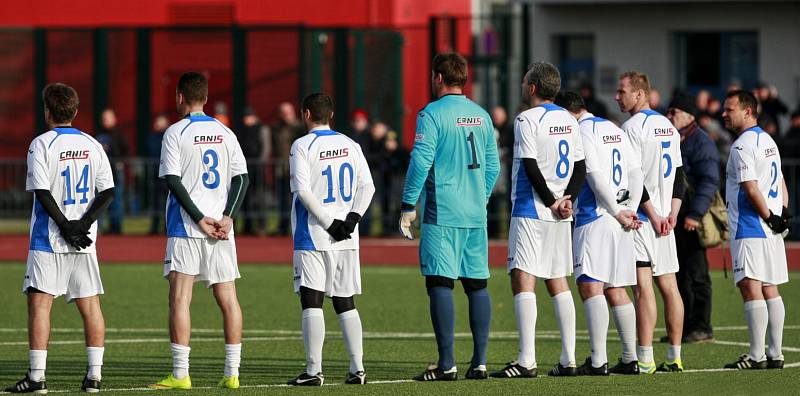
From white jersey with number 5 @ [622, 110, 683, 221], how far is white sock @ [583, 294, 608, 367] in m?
0.93

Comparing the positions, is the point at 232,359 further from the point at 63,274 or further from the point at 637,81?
the point at 637,81

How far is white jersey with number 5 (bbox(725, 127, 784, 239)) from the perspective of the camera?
10836 mm

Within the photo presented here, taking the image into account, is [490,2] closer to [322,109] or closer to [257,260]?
[257,260]

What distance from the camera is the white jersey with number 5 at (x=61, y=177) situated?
962 centimetres

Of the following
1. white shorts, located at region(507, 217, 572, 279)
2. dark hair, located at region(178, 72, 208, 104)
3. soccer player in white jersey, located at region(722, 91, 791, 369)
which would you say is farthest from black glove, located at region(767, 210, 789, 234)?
dark hair, located at region(178, 72, 208, 104)

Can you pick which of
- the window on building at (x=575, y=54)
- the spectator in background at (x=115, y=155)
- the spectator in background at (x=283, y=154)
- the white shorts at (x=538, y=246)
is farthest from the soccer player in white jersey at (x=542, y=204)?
the window on building at (x=575, y=54)

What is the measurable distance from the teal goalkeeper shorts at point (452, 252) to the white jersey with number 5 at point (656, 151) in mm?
1472

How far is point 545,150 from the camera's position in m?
10.2

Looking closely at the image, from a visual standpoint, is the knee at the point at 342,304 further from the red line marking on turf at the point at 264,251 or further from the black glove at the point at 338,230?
the red line marking on turf at the point at 264,251

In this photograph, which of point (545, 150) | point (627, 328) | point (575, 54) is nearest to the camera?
point (545, 150)

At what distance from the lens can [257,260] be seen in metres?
21.4

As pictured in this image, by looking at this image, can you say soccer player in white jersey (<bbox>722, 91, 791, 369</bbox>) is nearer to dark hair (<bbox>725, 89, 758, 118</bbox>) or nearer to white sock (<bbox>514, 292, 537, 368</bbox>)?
dark hair (<bbox>725, 89, 758, 118</bbox>)

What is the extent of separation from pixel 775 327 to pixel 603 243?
5.04 ft

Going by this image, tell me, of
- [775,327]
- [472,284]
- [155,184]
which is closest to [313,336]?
[472,284]
